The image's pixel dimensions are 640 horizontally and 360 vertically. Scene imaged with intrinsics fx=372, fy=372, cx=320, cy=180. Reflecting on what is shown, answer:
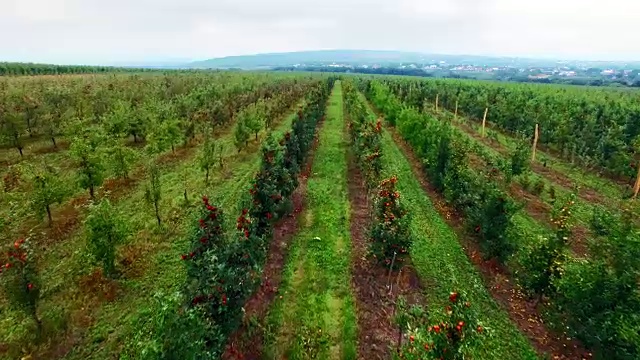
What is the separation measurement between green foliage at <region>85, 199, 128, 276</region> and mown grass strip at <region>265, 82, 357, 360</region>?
616 cm

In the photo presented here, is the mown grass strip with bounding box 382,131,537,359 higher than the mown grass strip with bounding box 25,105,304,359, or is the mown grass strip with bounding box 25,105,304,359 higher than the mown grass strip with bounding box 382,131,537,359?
the mown grass strip with bounding box 25,105,304,359

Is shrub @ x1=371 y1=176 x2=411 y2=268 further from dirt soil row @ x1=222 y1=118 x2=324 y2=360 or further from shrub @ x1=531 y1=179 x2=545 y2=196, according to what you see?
shrub @ x1=531 y1=179 x2=545 y2=196

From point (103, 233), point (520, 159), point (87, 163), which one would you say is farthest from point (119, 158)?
point (520, 159)

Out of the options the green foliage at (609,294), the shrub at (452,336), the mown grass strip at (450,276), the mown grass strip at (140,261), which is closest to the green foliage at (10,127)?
the mown grass strip at (140,261)

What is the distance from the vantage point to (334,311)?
12.9 metres

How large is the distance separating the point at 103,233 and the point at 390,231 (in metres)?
10.2

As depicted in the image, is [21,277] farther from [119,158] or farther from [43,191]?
[119,158]

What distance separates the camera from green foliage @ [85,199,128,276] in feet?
42.2

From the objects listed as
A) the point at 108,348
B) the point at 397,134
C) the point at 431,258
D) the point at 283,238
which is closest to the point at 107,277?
the point at 108,348

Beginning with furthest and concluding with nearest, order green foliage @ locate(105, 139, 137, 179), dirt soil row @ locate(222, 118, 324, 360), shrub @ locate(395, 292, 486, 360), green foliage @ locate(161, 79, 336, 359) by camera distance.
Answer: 1. green foliage @ locate(105, 139, 137, 179)
2. dirt soil row @ locate(222, 118, 324, 360)
3. green foliage @ locate(161, 79, 336, 359)
4. shrub @ locate(395, 292, 486, 360)

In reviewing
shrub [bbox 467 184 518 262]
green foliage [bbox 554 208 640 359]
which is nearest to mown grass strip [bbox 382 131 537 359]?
shrub [bbox 467 184 518 262]

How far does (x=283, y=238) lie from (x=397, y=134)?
25.1 m

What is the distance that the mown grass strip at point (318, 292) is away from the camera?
11359 mm

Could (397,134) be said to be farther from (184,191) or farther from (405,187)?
(184,191)
